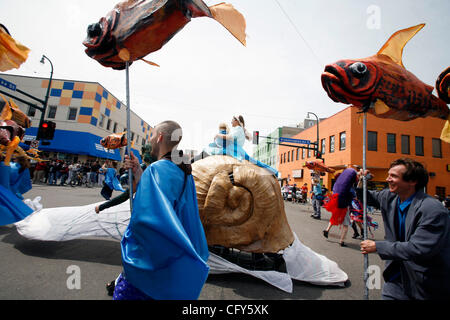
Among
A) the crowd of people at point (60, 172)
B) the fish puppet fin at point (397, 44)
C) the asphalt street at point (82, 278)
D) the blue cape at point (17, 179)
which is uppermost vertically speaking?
the fish puppet fin at point (397, 44)

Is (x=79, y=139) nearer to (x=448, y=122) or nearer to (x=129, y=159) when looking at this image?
(x=129, y=159)

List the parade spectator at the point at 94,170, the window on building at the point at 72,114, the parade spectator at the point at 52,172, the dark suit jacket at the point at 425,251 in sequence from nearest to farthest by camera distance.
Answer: the dark suit jacket at the point at 425,251 < the parade spectator at the point at 52,172 < the parade spectator at the point at 94,170 < the window on building at the point at 72,114

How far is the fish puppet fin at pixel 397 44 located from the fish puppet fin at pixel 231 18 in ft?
4.76

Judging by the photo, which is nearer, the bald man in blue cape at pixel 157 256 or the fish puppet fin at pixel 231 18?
the bald man in blue cape at pixel 157 256

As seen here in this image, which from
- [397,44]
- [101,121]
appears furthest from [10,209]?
[101,121]

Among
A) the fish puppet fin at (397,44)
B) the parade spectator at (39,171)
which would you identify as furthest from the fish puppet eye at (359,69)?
the parade spectator at (39,171)

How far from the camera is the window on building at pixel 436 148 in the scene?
17788 mm

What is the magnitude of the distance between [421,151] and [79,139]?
28.7 metres

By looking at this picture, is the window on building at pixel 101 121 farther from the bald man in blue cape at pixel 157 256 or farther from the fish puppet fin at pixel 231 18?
the bald man in blue cape at pixel 157 256

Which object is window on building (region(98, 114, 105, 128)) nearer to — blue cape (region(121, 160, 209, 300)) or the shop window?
the shop window

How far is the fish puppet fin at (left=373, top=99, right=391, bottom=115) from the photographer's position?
197 centimetres

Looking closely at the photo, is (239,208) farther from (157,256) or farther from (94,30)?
(94,30)

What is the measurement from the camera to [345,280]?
2740mm
